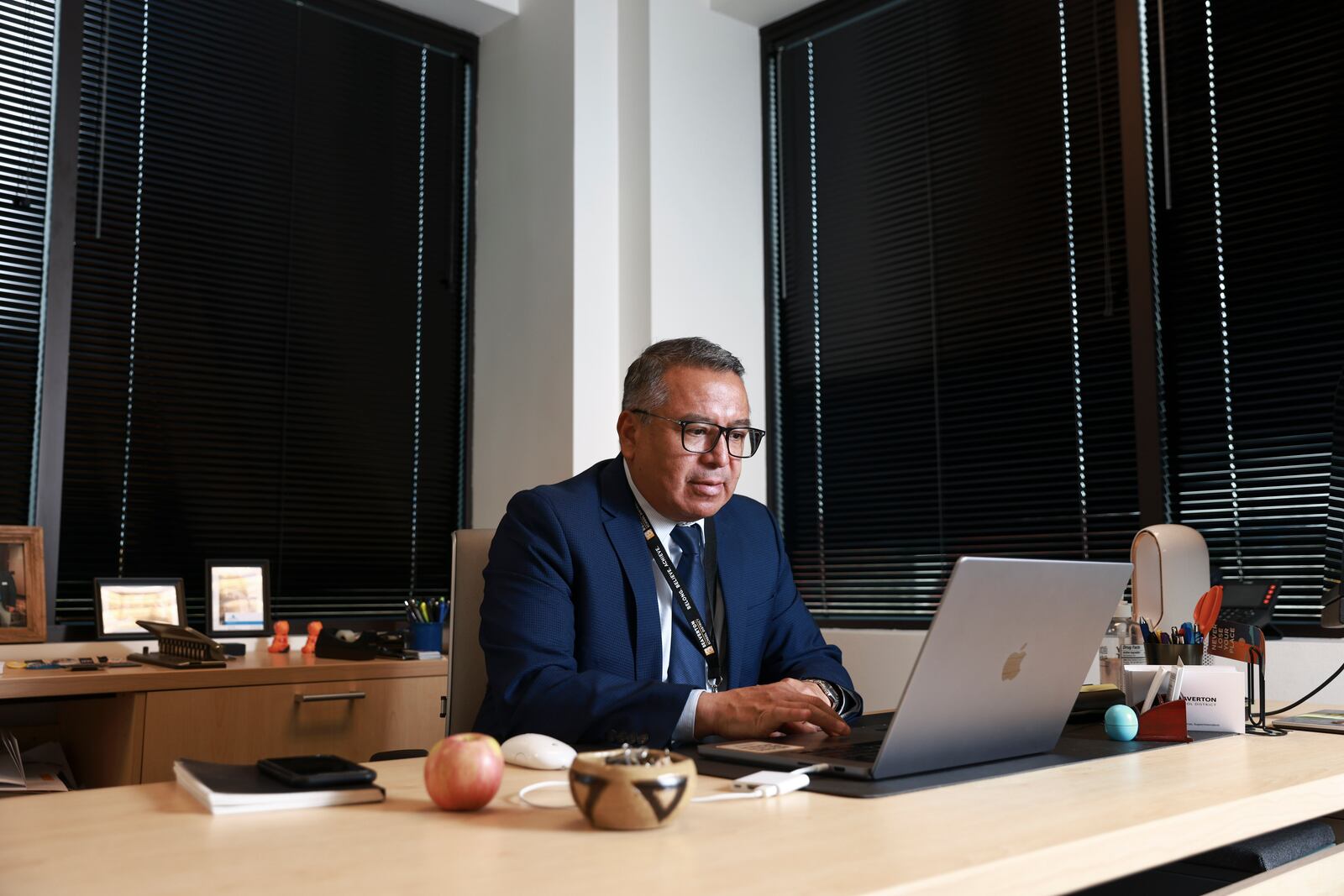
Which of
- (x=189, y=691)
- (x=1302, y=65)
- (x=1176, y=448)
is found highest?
(x=1302, y=65)

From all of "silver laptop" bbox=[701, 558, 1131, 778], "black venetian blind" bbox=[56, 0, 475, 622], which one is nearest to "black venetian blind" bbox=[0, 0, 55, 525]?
"black venetian blind" bbox=[56, 0, 475, 622]

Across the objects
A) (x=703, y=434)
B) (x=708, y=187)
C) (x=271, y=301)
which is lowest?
(x=703, y=434)

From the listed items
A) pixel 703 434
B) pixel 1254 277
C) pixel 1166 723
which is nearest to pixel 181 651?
pixel 703 434

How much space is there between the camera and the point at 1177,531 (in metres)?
2.17

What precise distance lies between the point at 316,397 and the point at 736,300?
4.61ft

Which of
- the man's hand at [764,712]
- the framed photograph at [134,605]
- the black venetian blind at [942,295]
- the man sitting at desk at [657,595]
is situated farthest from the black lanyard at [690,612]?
the framed photograph at [134,605]

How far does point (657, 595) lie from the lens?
1.94 metres

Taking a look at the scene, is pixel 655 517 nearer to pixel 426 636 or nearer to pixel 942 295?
pixel 426 636

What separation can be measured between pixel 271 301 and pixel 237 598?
36.7 inches

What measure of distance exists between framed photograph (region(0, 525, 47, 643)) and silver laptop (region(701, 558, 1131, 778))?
6.98 ft

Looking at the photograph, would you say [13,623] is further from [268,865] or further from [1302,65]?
[1302,65]

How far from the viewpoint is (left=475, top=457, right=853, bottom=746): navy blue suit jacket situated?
5.20ft

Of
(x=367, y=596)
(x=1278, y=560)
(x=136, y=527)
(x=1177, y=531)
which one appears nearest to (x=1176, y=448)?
(x=1278, y=560)

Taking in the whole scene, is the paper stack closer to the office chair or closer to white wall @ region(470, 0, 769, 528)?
the office chair
